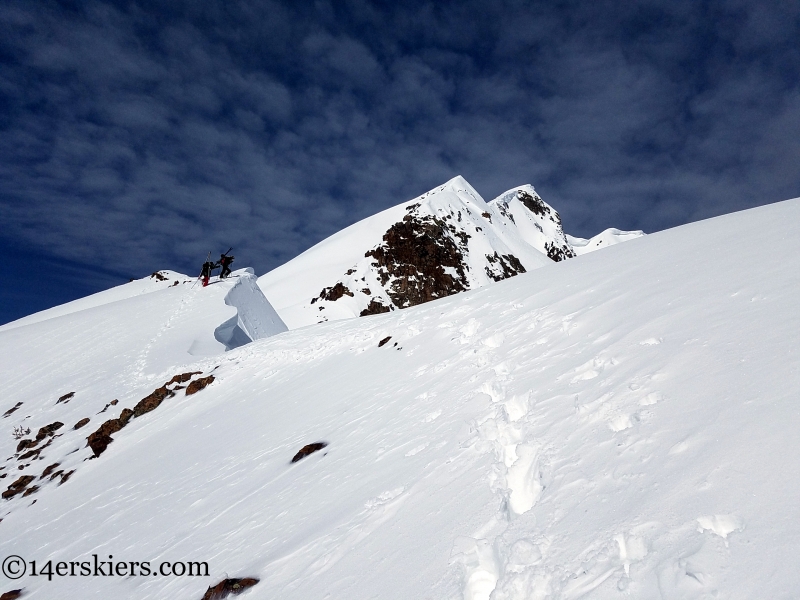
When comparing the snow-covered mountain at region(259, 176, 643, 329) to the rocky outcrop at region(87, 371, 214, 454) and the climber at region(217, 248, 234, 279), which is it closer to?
the climber at region(217, 248, 234, 279)

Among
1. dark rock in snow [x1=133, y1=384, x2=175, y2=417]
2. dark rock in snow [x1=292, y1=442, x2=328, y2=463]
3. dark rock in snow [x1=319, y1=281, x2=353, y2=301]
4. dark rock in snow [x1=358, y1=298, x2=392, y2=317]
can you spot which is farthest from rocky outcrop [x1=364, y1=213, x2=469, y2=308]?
dark rock in snow [x1=292, y1=442, x2=328, y2=463]

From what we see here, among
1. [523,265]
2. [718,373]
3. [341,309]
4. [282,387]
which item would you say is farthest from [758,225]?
[523,265]

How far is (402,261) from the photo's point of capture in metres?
78.1

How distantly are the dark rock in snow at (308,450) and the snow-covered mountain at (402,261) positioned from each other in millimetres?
51240

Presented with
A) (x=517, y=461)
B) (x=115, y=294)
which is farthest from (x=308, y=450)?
(x=115, y=294)

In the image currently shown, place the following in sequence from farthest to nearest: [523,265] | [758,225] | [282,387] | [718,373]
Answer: [523,265] < [282,387] < [758,225] < [718,373]

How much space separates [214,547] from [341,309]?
5741 centimetres

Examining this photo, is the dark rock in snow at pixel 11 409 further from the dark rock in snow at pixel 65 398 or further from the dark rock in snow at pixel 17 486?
the dark rock in snow at pixel 17 486

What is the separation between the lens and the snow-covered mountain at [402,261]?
6675 centimetres

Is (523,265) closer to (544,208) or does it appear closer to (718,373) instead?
(544,208)

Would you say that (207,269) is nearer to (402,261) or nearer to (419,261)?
(402,261)

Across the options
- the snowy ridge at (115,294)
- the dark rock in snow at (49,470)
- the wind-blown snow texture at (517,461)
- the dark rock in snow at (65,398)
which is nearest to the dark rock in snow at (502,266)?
the snowy ridge at (115,294)

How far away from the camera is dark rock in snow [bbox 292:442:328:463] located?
315 inches

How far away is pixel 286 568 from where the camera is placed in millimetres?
4727
